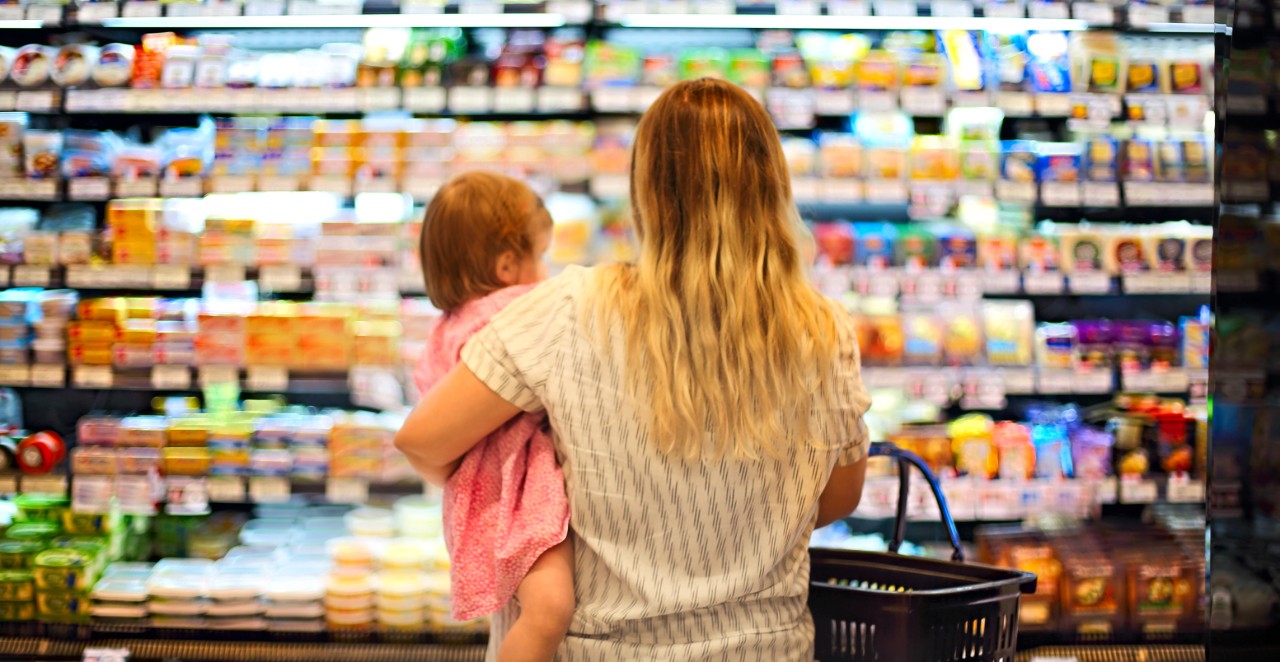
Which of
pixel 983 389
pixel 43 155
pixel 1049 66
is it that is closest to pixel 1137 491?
pixel 983 389

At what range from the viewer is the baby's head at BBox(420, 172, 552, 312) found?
1.85 metres

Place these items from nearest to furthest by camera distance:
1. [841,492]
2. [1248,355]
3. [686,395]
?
[1248,355], [686,395], [841,492]

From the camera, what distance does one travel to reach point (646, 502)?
143cm

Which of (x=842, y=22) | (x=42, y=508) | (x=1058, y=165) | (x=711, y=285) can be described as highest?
(x=842, y=22)

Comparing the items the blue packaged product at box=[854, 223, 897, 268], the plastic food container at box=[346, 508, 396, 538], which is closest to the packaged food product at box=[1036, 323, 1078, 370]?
the blue packaged product at box=[854, 223, 897, 268]

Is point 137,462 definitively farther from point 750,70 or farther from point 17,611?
point 750,70

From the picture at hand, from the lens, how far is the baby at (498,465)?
4.79 feet

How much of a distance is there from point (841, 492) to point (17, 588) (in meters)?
2.60

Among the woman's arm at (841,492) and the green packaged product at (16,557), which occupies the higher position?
the woman's arm at (841,492)

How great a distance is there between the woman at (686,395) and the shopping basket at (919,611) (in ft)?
0.90

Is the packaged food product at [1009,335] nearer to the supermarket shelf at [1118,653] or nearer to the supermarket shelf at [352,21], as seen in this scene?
the supermarket shelf at [1118,653]

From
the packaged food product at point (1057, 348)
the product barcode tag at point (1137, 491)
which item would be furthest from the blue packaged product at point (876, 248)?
the product barcode tag at point (1137, 491)

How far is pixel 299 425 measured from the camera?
10.5 ft

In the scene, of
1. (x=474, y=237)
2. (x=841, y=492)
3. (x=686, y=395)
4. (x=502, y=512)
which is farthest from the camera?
(x=474, y=237)
